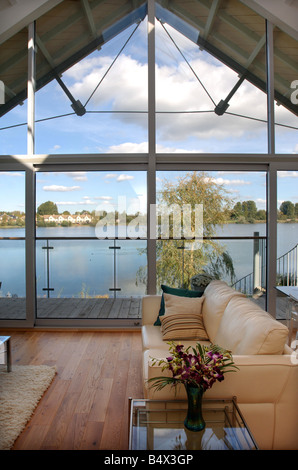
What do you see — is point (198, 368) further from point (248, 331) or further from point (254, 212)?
point (254, 212)

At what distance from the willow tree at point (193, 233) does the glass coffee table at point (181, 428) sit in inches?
102

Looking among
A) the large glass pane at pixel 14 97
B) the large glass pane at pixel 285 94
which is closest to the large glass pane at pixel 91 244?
the large glass pane at pixel 14 97

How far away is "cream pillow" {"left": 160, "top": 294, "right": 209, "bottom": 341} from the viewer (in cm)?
279

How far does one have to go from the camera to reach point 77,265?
14.6 ft

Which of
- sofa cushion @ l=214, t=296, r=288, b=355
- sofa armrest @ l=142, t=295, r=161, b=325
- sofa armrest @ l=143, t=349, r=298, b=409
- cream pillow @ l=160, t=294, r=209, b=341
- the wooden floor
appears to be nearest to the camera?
sofa armrest @ l=143, t=349, r=298, b=409

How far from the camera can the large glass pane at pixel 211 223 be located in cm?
431

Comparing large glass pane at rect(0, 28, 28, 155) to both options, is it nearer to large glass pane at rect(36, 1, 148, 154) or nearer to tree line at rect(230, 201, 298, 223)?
large glass pane at rect(36, 1, 148, 154)

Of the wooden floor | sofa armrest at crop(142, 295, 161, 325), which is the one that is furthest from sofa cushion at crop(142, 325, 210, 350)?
the wooden floor

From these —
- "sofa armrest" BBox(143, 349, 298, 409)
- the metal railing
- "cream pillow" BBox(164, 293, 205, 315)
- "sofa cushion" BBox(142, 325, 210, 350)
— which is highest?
the metal railing

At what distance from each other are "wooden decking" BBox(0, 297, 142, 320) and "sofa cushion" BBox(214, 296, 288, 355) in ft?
6.67

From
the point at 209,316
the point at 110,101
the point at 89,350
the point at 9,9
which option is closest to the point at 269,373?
the point at 209,316

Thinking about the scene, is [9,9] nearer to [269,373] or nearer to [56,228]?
[56,228]

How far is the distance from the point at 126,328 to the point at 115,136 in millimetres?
2465

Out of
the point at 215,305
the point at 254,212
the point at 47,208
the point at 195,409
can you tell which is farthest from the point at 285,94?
the point at 195,409
